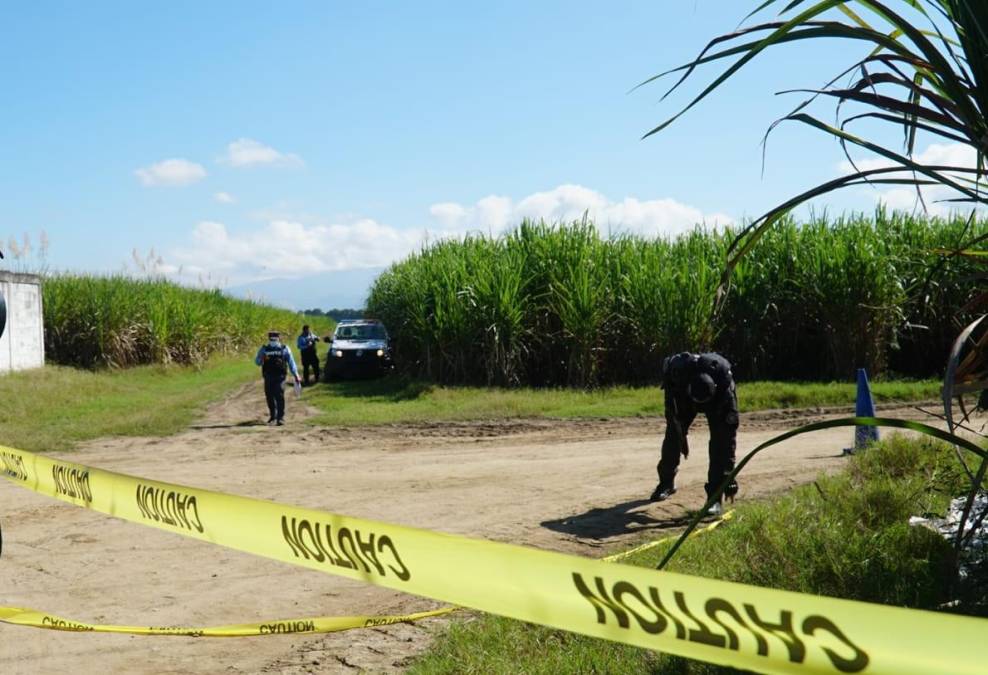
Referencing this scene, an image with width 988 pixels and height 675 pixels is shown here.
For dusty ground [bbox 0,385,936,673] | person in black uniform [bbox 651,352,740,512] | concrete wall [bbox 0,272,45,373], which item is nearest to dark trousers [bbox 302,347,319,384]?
concrete wall [bbox 0,272,45,373]

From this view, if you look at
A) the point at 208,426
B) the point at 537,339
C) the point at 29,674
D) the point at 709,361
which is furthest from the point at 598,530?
the point at 537,339

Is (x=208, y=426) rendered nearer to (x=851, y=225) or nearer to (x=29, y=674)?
(x=29, y=674)

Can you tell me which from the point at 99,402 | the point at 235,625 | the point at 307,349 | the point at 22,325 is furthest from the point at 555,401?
the point at 22,325

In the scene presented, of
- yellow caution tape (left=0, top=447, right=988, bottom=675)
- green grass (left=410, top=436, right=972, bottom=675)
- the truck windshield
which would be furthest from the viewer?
the truck windshield

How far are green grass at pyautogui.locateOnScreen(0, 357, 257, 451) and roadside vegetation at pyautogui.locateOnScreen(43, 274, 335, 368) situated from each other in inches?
34.7

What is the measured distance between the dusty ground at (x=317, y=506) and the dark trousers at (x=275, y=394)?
1.28 feet

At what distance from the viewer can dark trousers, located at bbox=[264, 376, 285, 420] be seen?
17078 mm

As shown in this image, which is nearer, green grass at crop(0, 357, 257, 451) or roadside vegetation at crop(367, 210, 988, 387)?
green grass at crop(0, 357, 257, 451)

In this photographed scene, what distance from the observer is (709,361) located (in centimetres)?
855

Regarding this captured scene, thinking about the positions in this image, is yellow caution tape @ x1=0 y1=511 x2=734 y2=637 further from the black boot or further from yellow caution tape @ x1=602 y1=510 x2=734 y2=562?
the black boot

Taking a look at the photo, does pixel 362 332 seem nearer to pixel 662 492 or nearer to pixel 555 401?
pixel 555 401

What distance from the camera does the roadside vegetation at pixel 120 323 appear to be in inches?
1081

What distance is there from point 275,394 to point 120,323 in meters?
12.9

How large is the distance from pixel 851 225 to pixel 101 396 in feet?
57.9
